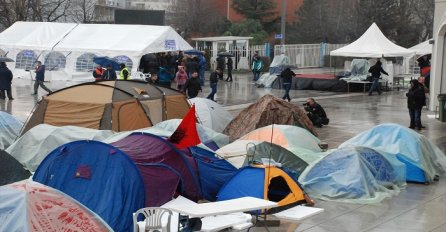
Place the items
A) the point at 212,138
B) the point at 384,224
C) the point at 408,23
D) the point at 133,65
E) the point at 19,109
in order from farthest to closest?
the point at 408,23
the point at 133,65
the point at 19,109
the point at 212,138
the point at 384,224

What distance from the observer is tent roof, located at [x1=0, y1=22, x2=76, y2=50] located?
41.5 metres

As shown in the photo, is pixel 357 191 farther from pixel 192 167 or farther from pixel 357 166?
pixel 192 167

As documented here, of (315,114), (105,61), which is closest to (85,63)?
(105,61)

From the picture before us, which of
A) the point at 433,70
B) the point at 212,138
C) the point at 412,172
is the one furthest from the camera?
the point at 433,70

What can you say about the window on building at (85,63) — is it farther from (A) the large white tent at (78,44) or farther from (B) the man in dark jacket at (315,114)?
(B) the man in dark jacket at (315,114)

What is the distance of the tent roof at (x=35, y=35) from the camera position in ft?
136

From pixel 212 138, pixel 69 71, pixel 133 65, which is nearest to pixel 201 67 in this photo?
pixel 133 65

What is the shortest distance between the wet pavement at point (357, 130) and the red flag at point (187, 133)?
1.83 metres

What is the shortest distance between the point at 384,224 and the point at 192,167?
332cm

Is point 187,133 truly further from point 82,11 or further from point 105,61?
point 82,11

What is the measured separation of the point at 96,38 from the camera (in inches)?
1597

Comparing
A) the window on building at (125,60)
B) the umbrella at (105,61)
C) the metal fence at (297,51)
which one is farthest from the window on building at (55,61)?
the metal fence at (297,51)

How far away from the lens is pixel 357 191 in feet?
44.8

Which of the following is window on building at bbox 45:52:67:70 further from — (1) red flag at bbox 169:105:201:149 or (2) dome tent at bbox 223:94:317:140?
(1) red flag at bbox 169:105:201:149
